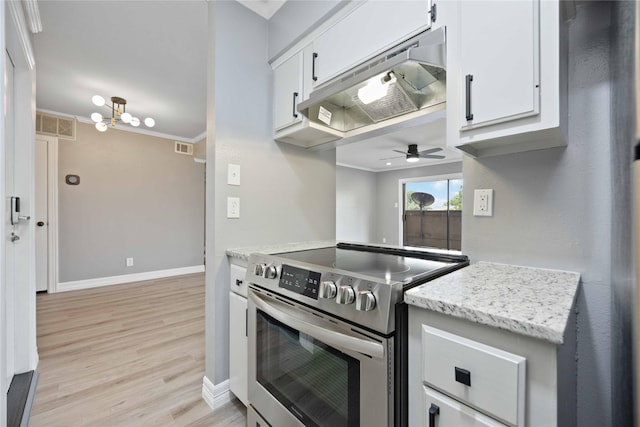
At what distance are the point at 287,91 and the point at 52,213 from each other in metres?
4.05

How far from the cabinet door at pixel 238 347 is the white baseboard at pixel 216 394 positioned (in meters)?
0.07

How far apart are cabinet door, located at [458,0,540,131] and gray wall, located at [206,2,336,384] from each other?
1.29m

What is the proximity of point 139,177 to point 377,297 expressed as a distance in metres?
4.92

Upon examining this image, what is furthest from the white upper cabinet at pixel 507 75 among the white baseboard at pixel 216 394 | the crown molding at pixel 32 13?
the crown molding at pixel 32 13

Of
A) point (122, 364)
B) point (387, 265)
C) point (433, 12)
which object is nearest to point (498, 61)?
point (433, 12)

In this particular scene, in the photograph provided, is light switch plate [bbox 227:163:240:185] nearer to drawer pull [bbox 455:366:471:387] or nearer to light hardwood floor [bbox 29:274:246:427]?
light hardwood floor [bbox 29:274:246:427]

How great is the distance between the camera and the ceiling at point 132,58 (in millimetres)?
2016

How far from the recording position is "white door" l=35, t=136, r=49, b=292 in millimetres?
3684

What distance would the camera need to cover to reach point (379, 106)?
1.58 m

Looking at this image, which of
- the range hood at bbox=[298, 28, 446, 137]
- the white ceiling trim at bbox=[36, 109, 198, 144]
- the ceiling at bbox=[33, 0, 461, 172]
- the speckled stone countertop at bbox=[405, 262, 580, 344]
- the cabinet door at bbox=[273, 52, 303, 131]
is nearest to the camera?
the speckled stone countertop at bbox=[405, 262, 580, 344]

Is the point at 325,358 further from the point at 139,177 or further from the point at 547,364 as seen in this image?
the point at 139,177

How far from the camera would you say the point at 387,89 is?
140 centimetres

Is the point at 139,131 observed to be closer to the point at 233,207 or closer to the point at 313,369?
the point at 233,207

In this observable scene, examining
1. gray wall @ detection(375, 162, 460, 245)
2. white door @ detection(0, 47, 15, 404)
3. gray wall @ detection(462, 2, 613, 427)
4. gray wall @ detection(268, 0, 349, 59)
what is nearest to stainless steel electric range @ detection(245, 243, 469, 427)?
gray wall @ detection(462, 2, 613, 427)
